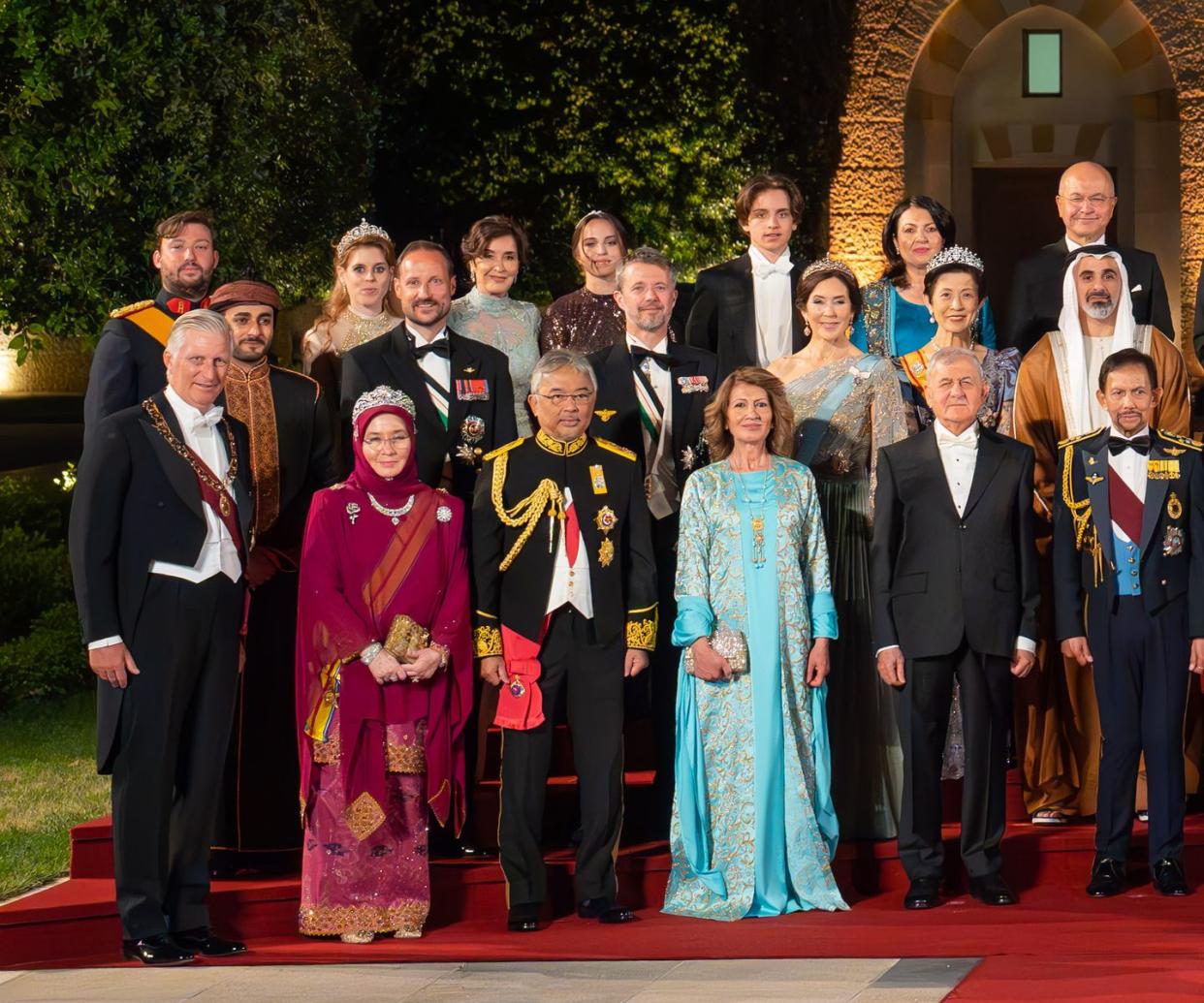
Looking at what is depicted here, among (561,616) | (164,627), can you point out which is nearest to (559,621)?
(561,616)

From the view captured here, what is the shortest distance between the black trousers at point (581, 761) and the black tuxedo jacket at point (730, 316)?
1.43 m

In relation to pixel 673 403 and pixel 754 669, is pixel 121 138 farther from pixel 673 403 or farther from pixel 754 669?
pixel 754 669

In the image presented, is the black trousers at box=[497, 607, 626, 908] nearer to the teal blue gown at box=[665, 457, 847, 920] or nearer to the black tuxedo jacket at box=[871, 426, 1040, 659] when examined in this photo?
the teal blue gown at box=[665, 457, 847, 920]

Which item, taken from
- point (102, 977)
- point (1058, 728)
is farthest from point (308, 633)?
point (1058, 728)

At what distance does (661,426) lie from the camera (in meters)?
6.93

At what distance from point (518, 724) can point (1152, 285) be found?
2.73 meters

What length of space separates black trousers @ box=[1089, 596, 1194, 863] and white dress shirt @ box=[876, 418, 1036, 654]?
0.31 meters

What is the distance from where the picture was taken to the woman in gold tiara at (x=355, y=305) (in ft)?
23.6

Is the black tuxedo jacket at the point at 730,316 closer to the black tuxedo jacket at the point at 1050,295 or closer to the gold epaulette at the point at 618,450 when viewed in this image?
the black tuxedo jacket at the point at 1050,295

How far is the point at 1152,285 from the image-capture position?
7.23 metres

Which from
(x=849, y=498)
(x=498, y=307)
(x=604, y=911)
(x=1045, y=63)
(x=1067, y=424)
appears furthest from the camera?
(x=1045, y=63)

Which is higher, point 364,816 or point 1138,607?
point 1138,607

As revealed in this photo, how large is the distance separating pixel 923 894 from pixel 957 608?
878 mm

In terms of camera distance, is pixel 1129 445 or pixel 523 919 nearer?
pixel 523 919
